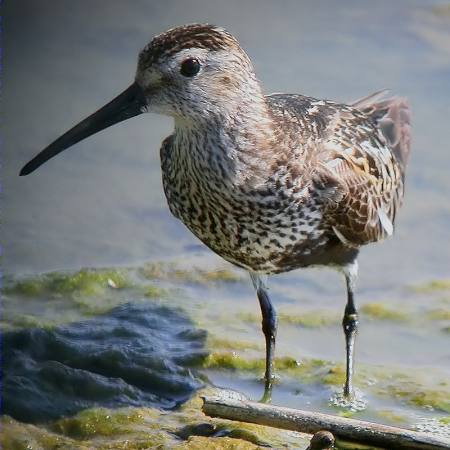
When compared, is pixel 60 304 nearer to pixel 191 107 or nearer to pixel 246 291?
pixel 246 291

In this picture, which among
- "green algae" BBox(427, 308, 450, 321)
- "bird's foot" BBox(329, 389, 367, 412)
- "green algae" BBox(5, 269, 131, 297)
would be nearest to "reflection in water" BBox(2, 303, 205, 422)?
"green algae" BBox(5, 269, 131, 297)

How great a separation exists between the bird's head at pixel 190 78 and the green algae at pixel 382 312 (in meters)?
2.24

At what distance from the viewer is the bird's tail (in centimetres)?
820

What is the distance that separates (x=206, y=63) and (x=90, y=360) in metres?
2.08

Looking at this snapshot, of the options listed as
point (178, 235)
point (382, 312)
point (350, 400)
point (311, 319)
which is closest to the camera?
point (350, 400)

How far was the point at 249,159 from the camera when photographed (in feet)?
21.7

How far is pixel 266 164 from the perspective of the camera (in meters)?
6.66

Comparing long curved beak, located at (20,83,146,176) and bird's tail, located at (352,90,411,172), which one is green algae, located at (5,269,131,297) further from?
bird's tail, located at (352,90,411,172)

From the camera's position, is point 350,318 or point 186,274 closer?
point 350,318

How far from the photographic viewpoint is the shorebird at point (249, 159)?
642 centimetres

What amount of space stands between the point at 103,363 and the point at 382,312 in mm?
2074

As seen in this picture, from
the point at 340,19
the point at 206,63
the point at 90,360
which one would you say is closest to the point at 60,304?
the point at 90,360

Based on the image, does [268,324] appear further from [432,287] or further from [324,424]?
[324,424]

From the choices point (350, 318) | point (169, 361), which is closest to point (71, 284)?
point (169, 361)
